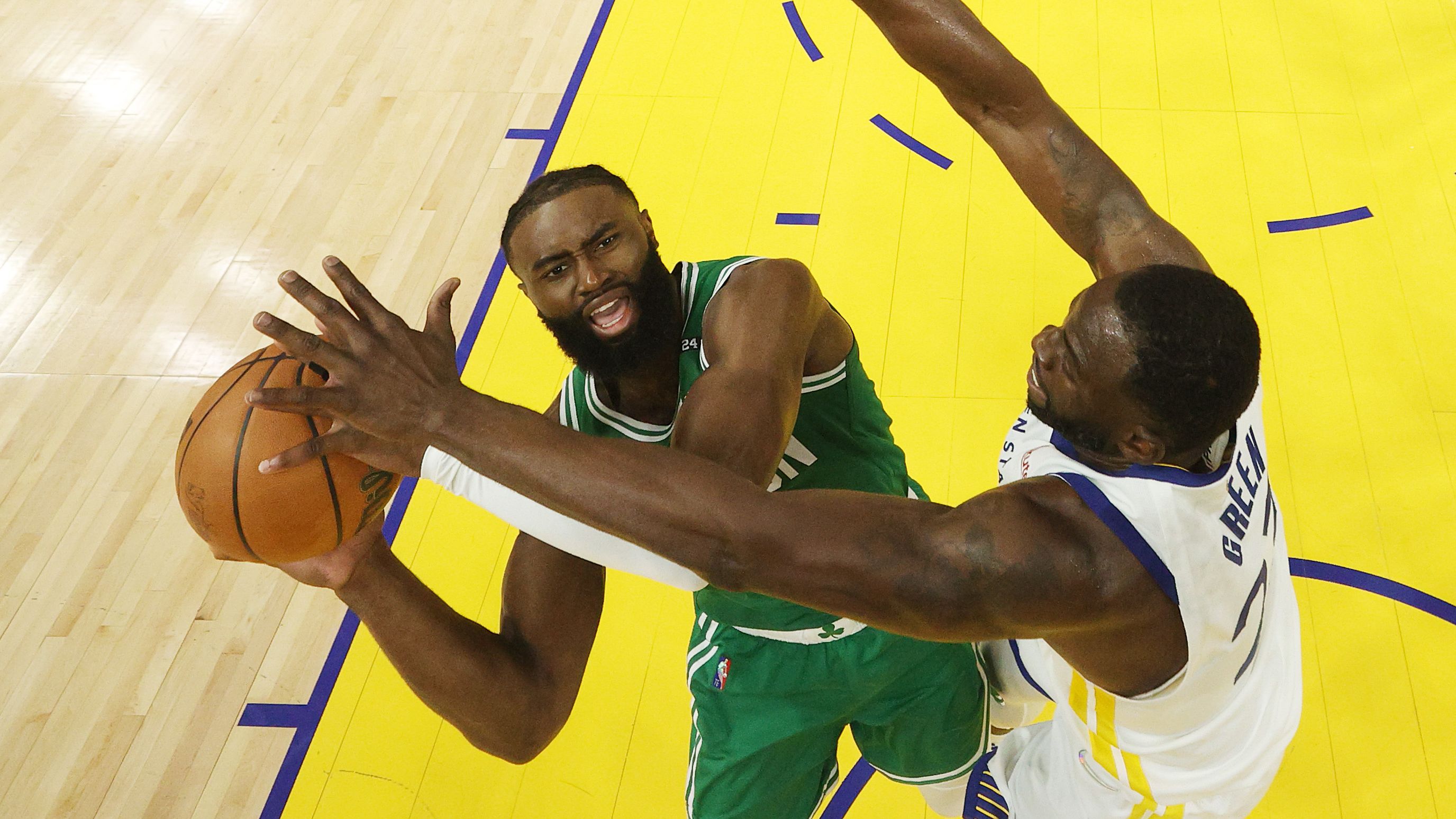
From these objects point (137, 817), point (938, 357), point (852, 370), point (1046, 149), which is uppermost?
point (1046, 149)

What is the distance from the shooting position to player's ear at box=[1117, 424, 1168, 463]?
2.11m

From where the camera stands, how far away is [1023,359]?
15.8 ft

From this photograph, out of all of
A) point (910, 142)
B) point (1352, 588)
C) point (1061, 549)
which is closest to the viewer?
point (1061, 549)

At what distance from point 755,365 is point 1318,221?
3.74 metres

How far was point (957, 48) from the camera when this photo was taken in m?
2.93

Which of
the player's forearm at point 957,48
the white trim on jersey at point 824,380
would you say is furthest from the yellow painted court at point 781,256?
the player's forearm at point 957,48

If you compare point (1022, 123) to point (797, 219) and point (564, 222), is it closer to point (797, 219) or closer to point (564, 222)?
point (564, 222)

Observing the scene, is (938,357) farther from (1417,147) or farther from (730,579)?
(730,579)

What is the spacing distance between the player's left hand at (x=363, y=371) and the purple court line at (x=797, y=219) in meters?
3.51

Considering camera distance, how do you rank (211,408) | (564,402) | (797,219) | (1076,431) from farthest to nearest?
(797,219) < (564,402) < (211,408) < (1076,431)

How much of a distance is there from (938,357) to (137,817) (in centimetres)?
→ 326

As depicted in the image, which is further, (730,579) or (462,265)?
(462,265)

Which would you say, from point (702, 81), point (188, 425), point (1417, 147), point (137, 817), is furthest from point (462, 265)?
point (1417, 147)

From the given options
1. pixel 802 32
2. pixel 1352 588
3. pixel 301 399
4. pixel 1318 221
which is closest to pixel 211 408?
pixel 301 399
